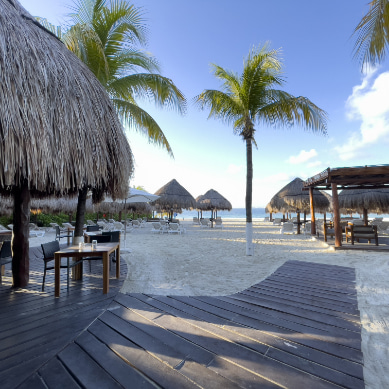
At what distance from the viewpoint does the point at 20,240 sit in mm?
3877

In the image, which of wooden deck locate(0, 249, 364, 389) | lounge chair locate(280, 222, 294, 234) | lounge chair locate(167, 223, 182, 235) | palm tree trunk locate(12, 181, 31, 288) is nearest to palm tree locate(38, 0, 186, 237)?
palm tree trunk locate(12, 181, 31, 288)

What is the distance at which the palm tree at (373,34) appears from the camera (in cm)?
428

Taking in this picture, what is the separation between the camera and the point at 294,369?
1.77 m

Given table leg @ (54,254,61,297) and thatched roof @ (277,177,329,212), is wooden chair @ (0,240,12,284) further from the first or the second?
thatched roof @ (277,177,329,212)

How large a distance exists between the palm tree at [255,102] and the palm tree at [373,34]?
232cm

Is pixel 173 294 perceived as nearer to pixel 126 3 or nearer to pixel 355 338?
pixel 355 338

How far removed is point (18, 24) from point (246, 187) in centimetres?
672

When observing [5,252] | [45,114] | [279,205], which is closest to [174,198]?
[279,205]

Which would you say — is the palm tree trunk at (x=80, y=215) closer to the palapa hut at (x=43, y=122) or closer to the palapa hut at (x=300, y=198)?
the palapa hut at (x=43, y=122)

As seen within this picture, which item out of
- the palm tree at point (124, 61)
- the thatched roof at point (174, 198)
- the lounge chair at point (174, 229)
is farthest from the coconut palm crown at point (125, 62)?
the thatched roof at point (174, 198)

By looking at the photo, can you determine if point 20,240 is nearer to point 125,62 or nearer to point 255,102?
point 125,62

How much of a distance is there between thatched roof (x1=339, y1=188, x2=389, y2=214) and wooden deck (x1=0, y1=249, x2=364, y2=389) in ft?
43.0

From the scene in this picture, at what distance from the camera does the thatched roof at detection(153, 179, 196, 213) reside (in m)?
19.9

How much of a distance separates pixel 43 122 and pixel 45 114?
0.12 metres
